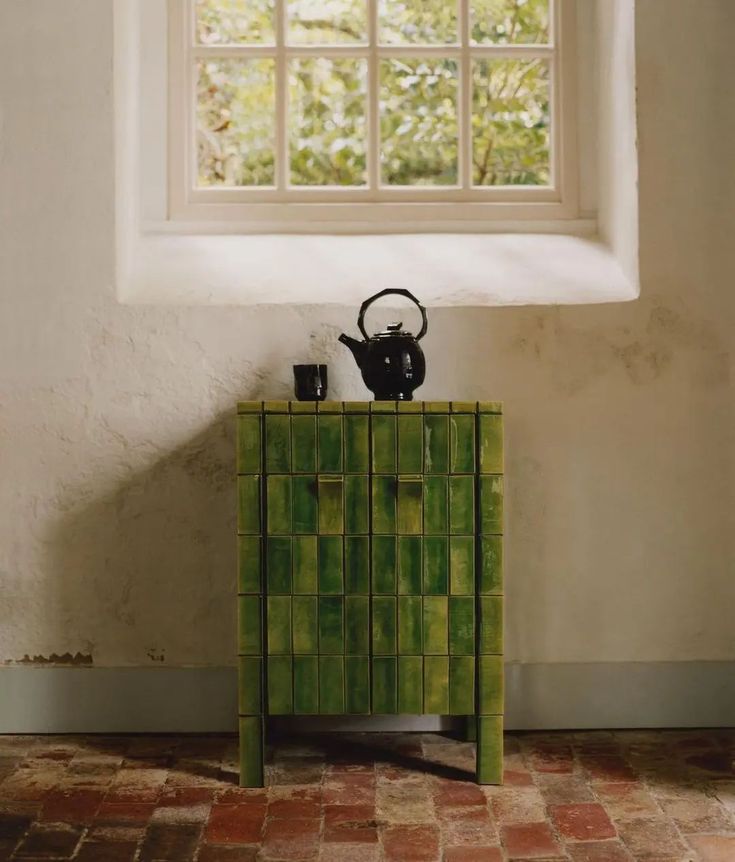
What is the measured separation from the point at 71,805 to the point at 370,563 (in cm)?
99

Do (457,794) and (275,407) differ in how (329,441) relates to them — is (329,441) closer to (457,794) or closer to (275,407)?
(275,407)

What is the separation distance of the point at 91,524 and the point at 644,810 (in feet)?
5.94

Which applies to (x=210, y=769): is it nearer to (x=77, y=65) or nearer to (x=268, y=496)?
(x=268, y=496)

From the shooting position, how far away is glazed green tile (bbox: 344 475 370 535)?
2.56 meters

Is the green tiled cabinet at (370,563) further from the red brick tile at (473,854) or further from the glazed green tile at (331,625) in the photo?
the red brick tile at (473,854)

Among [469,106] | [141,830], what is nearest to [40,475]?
[141,830]

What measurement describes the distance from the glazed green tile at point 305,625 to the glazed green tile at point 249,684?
118mm

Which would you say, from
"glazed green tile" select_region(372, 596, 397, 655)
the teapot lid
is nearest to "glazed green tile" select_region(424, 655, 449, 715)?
"glazed green tile" select_region(372, 596, 397, 655)

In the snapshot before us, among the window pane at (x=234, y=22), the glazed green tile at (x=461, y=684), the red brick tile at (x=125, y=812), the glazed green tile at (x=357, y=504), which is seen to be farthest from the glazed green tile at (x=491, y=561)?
the window pane at (x=234, y=22)

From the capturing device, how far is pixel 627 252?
3072mm

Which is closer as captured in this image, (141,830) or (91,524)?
(141,830)

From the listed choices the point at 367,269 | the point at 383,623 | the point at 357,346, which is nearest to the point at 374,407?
the point at 357,346

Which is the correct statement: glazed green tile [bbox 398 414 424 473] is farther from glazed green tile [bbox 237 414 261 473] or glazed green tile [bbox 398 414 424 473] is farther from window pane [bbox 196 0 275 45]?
window pane [bbox 196 0 275 45]

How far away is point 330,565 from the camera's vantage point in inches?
101
